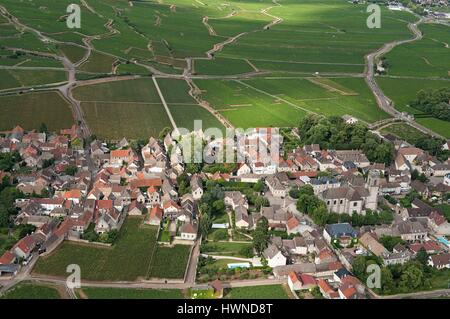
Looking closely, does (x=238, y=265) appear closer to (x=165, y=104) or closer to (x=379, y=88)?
(x=165, y=104)

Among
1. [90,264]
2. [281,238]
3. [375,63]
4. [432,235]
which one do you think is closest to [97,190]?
[90,264]

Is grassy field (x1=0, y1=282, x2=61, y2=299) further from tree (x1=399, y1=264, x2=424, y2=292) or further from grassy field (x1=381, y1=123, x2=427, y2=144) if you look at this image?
grassy field (x1=381, y1=123, x2=427, y2=144)

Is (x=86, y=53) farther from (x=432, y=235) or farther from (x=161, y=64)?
(x=432, y=235)

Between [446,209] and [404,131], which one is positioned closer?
[446,209]

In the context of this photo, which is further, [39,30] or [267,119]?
[39,30]

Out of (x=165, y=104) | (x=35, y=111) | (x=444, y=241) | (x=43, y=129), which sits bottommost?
(x=444, y=241)

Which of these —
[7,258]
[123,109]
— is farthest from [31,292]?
[123,109]
